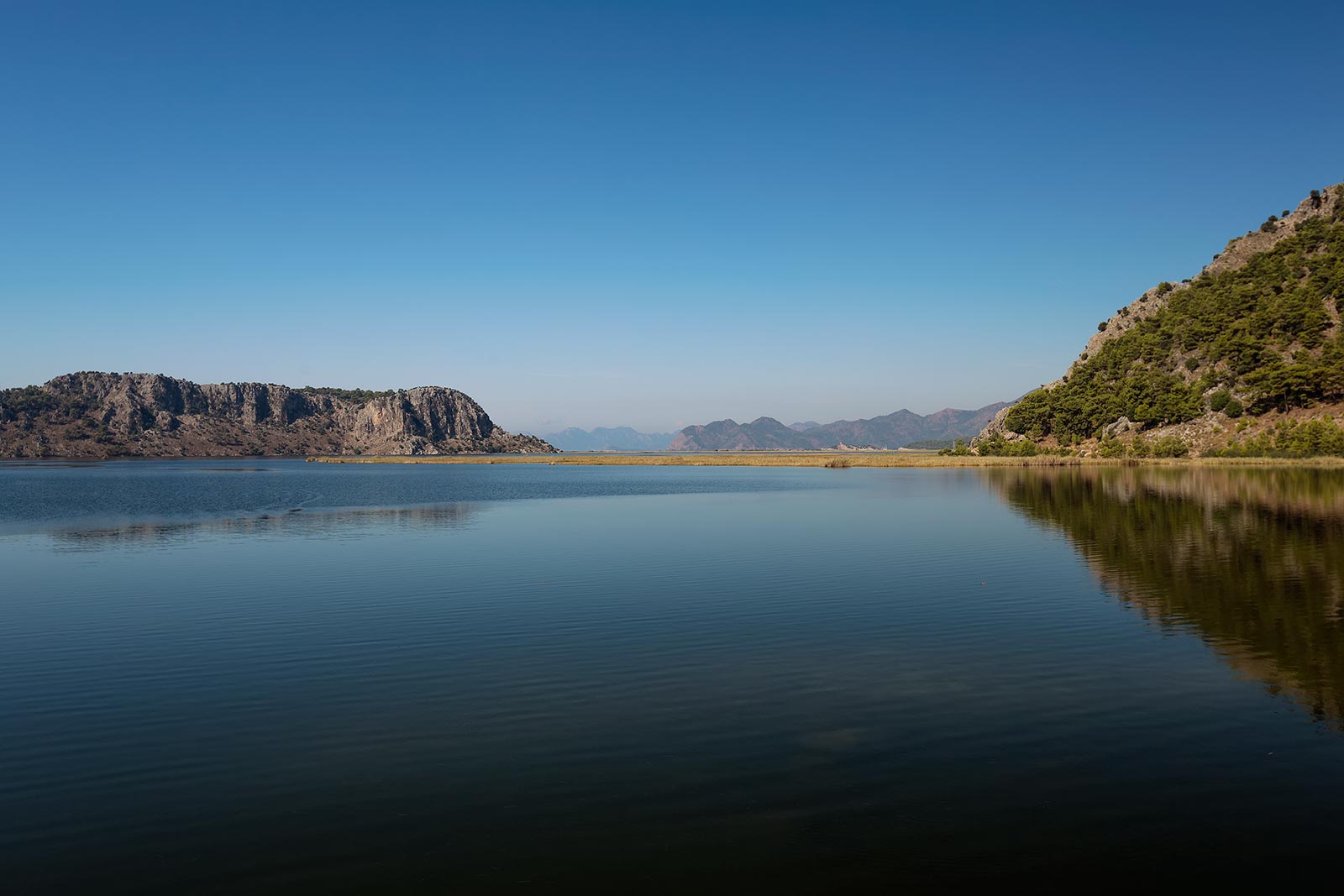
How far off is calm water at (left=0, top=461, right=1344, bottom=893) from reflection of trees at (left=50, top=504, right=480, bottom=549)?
13.5 m

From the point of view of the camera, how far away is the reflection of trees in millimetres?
53594

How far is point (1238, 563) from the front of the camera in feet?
121

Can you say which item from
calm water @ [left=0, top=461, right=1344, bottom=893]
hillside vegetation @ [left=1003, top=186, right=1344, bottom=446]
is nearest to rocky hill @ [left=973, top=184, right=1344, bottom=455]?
hillside vegetation @ [left=1003, top=186, right=1344, bottom=446]

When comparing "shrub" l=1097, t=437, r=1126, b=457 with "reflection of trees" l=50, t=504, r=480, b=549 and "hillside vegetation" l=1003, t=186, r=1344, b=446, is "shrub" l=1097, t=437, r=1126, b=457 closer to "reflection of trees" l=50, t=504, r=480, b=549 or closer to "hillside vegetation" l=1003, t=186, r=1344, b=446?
"hillside vegetation" l=1003, t=186, r=1344, b=446

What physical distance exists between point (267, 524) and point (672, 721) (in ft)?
180

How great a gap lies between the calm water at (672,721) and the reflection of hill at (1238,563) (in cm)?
23

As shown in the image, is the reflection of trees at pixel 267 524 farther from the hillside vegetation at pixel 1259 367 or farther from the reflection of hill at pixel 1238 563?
the hillside vegetation at pixel 1259 367

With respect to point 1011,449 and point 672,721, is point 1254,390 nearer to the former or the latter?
point 1011,449

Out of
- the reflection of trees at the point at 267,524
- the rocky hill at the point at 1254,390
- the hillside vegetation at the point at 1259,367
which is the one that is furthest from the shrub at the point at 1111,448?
the reflection of trees at the point at 267,524

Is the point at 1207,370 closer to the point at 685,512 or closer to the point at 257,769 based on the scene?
the point at 685,512

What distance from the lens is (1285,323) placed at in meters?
177

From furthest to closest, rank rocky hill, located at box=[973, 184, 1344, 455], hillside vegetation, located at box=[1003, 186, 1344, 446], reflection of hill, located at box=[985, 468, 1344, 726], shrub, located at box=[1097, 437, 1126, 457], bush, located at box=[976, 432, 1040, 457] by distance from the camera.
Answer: bush, located at box=[976, 432, 1040, 457] < shrub, located at box=[1097, 437, 1126, 457] < hillside vegetation, located at box=[1003, 186, 1344, 446] < rocky hill, located at box=[973, 184, 1344, 455] < reflection of hill, located at box=[985, 468, 1344, 726]

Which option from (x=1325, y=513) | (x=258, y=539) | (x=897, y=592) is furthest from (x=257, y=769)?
(x=1325, y=513)

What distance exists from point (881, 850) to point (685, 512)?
59953 millimetres
